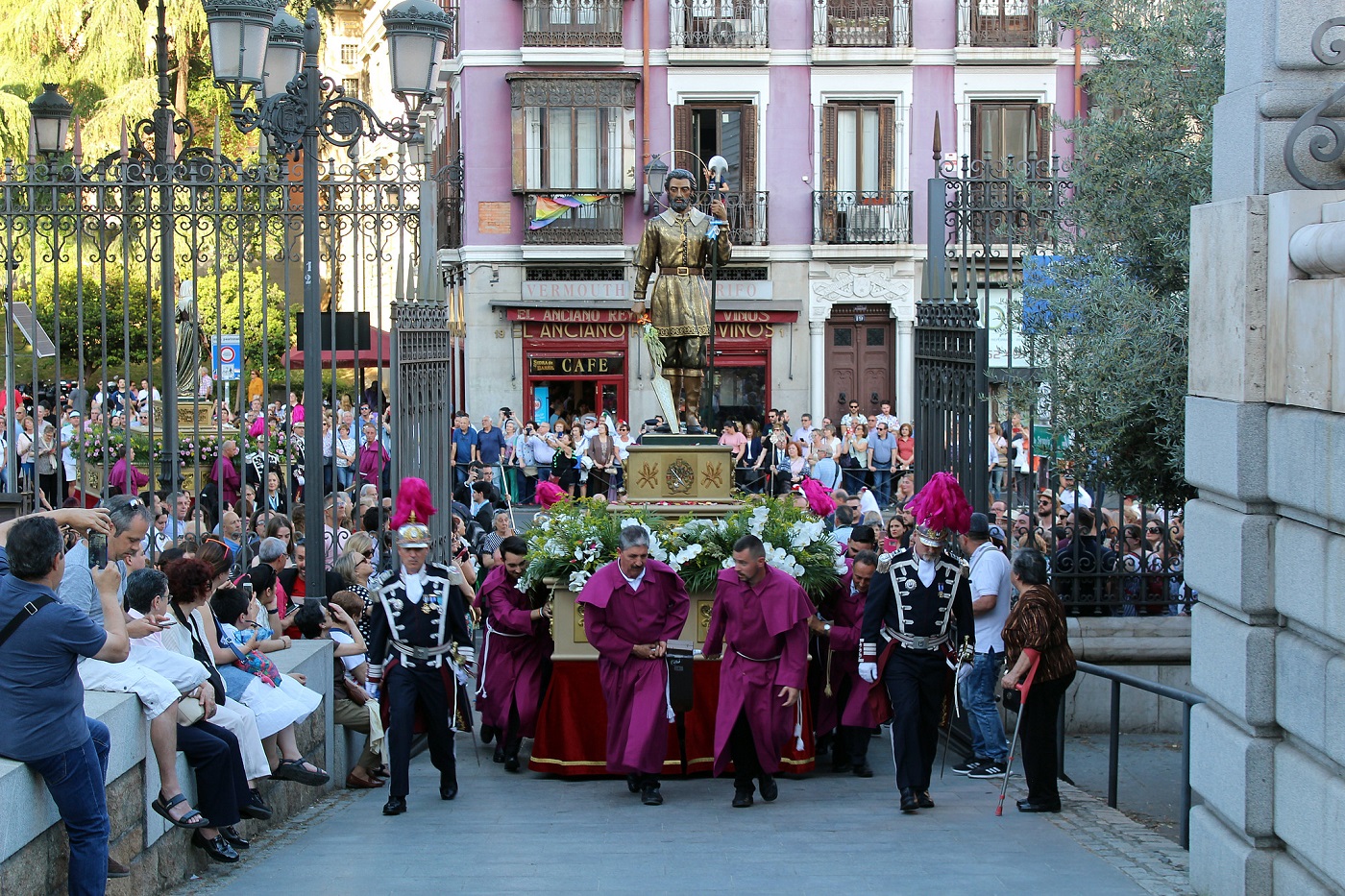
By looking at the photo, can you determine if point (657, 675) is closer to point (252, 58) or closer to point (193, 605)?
point (193, 605)

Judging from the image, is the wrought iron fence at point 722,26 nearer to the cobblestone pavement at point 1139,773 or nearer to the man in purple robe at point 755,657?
the cobblestone pavement at point 1139,773

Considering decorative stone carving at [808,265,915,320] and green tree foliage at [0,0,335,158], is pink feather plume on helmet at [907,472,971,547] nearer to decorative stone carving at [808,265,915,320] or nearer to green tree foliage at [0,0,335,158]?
decorative stone carving at [808,265,915,320]

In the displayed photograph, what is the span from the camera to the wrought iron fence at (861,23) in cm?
3112

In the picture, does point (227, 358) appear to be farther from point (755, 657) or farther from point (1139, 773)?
point (1139, 773)

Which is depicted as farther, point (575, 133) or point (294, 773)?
point (575, 133)

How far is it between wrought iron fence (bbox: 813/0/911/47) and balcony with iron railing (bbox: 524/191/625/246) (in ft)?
16.5

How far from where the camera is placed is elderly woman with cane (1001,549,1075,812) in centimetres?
909

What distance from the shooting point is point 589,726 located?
10.6 m

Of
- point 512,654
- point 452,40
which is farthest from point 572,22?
point 512,654

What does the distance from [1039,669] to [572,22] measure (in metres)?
24.2

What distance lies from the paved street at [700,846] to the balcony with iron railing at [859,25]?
907 inches

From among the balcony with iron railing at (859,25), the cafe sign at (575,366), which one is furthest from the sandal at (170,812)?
the balcony with iron railing at (859,25)

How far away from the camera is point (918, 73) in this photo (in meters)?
31.3

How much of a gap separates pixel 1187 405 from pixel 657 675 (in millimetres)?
3784
